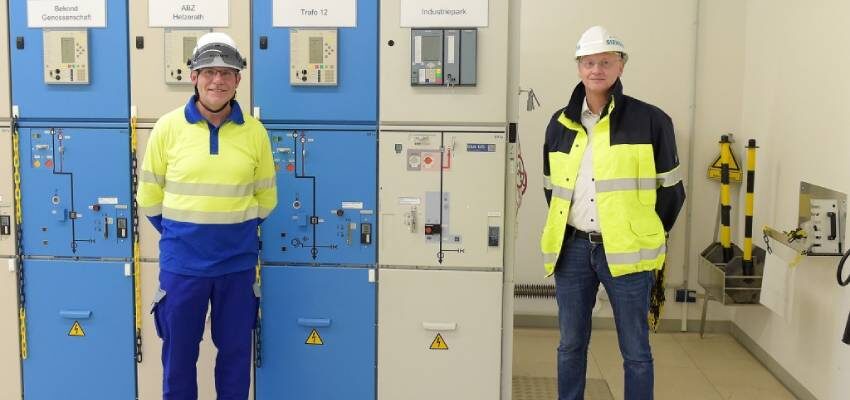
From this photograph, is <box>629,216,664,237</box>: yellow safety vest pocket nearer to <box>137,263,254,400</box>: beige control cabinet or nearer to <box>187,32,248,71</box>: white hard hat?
<box>187,32,248,71</box>: white hard hat

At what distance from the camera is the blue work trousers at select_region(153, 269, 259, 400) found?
2.92 metres

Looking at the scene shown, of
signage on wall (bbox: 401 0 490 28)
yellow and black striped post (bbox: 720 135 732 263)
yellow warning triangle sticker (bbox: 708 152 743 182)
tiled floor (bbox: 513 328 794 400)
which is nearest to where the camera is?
signage on wall (bbox: 401 0 490 28)

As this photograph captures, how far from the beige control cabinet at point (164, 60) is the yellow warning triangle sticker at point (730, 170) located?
3171mm

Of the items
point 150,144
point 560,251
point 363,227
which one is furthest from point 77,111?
point 560,251

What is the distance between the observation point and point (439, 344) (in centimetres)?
343

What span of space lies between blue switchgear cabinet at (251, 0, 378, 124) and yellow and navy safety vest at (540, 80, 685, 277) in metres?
1.00

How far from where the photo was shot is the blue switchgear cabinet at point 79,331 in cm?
346

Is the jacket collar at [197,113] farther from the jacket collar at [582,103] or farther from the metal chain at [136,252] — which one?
the jacket collar at [582,103]

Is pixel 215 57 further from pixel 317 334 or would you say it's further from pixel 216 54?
pixel 317 334

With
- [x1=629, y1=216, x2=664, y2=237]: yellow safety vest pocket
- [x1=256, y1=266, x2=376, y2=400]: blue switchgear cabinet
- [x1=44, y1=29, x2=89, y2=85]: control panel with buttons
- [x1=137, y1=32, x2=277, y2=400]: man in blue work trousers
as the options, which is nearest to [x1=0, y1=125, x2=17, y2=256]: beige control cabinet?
[x1=44, y1=29, x2=89, y2=85]: control panel with buttons

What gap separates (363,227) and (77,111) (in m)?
1.41

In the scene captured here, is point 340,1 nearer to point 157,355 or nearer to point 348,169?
point 348,169

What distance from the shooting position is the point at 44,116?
11.2 ft

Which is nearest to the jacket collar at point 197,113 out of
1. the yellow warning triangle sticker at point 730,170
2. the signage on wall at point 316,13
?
the signage on wall at point 316,13
